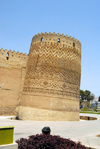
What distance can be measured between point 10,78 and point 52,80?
3.88 metres

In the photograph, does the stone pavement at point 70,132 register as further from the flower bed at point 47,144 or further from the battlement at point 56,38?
the battlement at point 56,38

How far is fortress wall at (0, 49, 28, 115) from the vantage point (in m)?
13.2

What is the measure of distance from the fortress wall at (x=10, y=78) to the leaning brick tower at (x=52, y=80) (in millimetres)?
1069

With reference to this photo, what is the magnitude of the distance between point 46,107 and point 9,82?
4080mm

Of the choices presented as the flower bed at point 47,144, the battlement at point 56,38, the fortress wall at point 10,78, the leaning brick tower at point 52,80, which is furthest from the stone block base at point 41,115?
the flower bed at point 47,144

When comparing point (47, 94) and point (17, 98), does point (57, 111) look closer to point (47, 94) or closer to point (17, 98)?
point (47, 94)

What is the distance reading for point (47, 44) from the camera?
13.0 metres

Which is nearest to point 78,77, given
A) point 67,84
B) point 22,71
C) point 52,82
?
point 67,84

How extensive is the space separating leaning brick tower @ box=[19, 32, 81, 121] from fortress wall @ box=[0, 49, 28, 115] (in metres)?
1.07

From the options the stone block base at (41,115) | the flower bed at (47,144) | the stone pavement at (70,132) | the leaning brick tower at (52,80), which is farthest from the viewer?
the leaning brick tower at (52,80)

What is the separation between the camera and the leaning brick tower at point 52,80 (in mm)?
11672

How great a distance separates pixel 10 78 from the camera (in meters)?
13.6

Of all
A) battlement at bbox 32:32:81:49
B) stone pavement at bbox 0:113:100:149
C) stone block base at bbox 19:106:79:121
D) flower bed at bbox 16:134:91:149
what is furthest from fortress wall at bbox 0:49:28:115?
flower bed at bbox 16:134:91:149

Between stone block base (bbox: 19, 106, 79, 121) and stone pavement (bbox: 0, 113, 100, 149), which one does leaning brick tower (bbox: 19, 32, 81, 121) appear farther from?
stone pavement (bbox: 0, 113, 100, 149)
